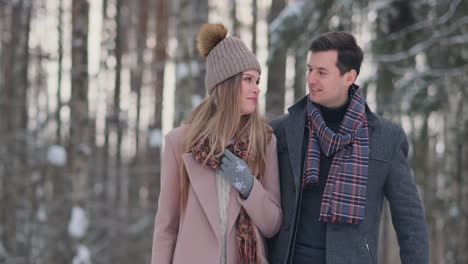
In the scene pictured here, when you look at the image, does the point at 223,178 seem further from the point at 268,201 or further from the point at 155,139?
the point at 155,139

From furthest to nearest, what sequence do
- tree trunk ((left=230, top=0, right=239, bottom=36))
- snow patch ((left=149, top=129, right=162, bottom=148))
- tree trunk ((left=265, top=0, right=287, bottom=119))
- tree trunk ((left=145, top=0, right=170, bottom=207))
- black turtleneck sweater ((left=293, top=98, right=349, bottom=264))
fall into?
tree trunk ((left=230, top=0, right=239, bottom=36)) → tree trunk ((left=145, top=0, right=170, bottom=207)) → tree trunk ((left=265, top=0, right=287, bottom=119)) → snow patch ((left=149, top=129, right=162, bottom=148)) → black turtleneck sweater ((left=293, top=98, right=349, bottom=264))

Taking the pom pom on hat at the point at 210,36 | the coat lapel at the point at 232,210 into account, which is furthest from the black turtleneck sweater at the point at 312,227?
the pom pom on hat at the point at 210,36

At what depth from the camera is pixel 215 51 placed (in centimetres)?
346

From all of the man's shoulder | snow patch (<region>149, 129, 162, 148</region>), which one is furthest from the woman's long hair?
snow patch (<region>149, 129, 162, 148</region>)

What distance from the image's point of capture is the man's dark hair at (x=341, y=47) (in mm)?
3359

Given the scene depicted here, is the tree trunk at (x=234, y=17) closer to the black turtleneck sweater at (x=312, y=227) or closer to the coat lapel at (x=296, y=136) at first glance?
the coat lapel at (x=296, y=136)

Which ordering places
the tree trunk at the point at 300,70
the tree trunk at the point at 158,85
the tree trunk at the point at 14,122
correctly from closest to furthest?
1. the tree trunk at the point at 300,70
2. the tree trunk at the point at 158,85
3. the tree trunk at the point at 14,122

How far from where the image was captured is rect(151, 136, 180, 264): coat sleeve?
128 inches

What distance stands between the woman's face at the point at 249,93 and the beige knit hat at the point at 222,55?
4 centimetres

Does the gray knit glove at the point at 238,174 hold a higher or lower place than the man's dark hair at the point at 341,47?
lower

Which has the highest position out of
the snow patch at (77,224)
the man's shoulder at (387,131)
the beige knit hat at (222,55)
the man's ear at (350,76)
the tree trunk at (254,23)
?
the tree trunk at (254,23)

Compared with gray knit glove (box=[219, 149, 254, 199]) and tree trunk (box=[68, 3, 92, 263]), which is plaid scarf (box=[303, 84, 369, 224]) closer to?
gray knit glove (box=[219, 149, 254, 199])

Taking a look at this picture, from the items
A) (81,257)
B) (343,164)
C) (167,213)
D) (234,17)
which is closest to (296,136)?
(343,164)

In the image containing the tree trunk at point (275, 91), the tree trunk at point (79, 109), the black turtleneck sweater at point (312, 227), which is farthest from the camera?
the tree trunk at point (275, 91)
